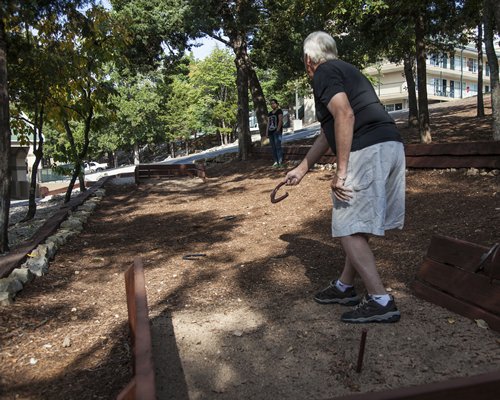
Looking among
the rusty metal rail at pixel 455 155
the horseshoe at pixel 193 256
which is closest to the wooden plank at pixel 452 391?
the horseshoe at pixel 193 256

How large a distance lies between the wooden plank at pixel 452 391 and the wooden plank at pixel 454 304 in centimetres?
155

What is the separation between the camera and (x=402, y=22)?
13.6 meters

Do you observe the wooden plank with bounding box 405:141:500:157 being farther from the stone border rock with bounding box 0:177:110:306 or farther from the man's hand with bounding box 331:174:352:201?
the stone border rock with bounding box 0:177:110:306

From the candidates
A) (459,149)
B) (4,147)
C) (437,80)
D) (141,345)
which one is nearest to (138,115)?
(437,80)

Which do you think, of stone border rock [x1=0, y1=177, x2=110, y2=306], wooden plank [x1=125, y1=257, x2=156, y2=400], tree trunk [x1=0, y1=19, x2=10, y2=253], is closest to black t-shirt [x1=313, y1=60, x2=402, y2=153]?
wooden plank [x1=125, y1=257, x2=156, y2=400]

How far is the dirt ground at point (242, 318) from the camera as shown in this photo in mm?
2600

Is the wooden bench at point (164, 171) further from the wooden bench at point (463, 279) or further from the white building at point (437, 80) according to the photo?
the white building at point (437, 80)

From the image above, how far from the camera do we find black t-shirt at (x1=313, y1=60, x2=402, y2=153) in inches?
117

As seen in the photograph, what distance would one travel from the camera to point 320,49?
3094mm

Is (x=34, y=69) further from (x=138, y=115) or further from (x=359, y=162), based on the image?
(x=138, y=115)

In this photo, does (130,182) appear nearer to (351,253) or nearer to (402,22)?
(402,22)

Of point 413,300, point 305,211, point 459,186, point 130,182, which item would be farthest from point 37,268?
point 130,182

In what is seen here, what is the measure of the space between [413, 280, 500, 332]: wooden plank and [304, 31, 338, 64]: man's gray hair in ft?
5.65

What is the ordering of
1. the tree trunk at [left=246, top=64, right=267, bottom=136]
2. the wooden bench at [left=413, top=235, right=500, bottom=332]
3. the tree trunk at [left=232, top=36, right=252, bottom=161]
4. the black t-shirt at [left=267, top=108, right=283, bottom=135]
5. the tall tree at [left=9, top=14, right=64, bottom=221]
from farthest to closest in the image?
the tree trunk at [left=246, top=64, right=267, bottom=136] → the tree trunk at [left=232, top=36, right=252, bottom=161] → the black t-shirt at [left=267, top=108, right=283, bottom=135] → the tall tree at [left=9, top=14, right=64, bottom=221] → the wooden bench at [left=413, top=235, right=500, bottom=332]
